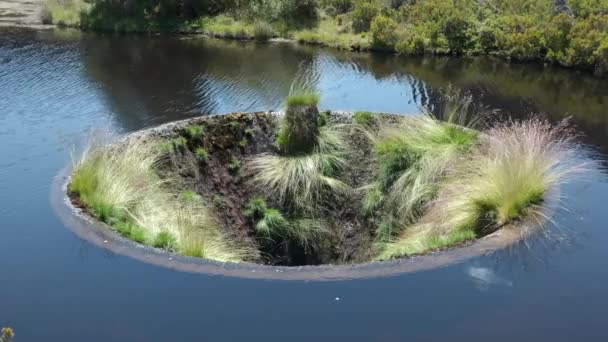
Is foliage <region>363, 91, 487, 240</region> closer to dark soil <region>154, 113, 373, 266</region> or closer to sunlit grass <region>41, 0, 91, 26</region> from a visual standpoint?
dark soil <region>154, 113, 373, 266</region>

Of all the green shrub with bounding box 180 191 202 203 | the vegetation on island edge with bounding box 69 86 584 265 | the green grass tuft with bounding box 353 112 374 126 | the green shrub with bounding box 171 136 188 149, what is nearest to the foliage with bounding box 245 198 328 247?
the vegetation on island edge with bounding box 69 86 584 265

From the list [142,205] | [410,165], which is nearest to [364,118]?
A: [410,165]

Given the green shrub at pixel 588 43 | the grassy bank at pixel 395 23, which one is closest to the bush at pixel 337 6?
the grassy bank at pixel 395 23

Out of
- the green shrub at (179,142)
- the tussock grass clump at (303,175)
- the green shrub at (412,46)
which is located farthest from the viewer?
the green shrub at (412,46)

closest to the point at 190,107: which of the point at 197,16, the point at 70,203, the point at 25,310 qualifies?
the point at 70,203

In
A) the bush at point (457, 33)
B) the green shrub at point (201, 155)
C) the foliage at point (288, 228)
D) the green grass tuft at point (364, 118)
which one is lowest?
the foliage at point (288, 228)

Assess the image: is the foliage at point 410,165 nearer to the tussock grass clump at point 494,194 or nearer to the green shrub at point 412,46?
the tussock grass clump at point 494,194
